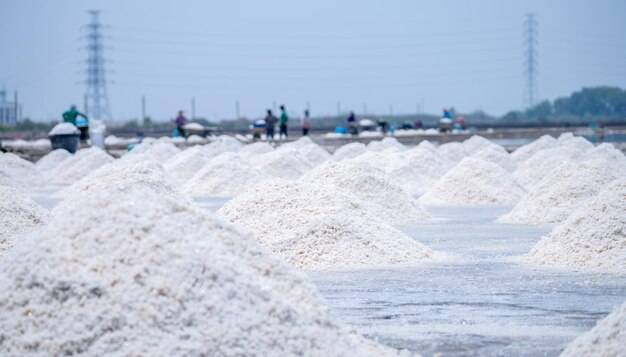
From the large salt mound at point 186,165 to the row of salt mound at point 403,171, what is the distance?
3.67 m

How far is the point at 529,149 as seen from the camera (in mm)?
27703

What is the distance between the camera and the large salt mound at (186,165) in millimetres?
23042

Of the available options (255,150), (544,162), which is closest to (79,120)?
(255,150)

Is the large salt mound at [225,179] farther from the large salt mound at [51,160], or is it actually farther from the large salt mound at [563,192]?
the large salt mound at [51,160]

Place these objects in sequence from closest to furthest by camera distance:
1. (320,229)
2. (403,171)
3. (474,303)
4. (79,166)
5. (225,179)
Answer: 1. (474,303)
2. (320,229)
3. (225,179)
4. (403,171)
5. (79,166)

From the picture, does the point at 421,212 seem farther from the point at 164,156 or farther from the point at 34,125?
the point at 34,125

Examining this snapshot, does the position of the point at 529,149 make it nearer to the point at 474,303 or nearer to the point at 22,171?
the point at 22,171

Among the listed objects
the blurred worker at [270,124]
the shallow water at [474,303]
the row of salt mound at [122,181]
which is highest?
the blurred worker at [270,124]

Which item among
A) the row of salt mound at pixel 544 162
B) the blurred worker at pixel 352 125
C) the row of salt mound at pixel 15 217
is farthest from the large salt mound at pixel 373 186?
the blurred worker at pixel 352 125

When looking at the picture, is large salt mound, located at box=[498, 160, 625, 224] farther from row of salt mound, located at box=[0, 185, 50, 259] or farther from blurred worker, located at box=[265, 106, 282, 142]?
blurred worker, located at box=[265, 106, 282, 142]

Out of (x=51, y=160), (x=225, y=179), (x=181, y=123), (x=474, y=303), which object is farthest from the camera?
(x=181, y=123)

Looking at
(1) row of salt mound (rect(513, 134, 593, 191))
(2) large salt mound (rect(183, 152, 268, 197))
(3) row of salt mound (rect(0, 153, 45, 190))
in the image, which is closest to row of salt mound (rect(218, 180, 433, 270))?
(2) large salt mound (rect(183, 152, 268, 197))

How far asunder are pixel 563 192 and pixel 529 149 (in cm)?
1465

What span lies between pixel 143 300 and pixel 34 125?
72099mm
